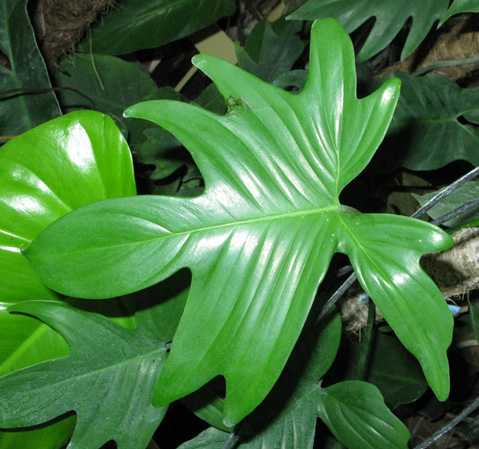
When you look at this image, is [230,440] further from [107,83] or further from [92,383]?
[107,83]

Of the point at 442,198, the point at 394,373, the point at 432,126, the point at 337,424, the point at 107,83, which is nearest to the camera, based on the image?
the point at 442,198

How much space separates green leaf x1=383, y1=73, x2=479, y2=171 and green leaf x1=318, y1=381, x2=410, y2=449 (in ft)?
1.87

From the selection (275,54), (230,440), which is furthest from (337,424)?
(275,54)

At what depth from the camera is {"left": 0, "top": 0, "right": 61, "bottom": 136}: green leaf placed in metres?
1.26

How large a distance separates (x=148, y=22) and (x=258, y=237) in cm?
109

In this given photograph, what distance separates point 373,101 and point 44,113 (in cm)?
96

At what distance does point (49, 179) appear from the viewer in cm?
88

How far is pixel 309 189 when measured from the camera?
29.4 inches

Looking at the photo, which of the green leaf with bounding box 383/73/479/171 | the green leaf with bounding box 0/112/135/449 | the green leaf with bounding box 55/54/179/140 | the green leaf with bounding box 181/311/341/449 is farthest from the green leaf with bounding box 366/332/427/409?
the green leaf with bounding box 55/54/179/140

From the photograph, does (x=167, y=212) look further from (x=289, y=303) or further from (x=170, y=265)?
(x=289, y=303)

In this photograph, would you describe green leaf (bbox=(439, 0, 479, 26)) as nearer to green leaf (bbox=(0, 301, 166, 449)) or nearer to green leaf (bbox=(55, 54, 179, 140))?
green leaf (bbox=(0, 301, 166, 449))

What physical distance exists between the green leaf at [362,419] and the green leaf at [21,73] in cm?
102

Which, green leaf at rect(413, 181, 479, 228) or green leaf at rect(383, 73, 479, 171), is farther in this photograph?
green leaf at rect(383, 73, 479, 171)

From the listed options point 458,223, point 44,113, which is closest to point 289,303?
point 458,223
